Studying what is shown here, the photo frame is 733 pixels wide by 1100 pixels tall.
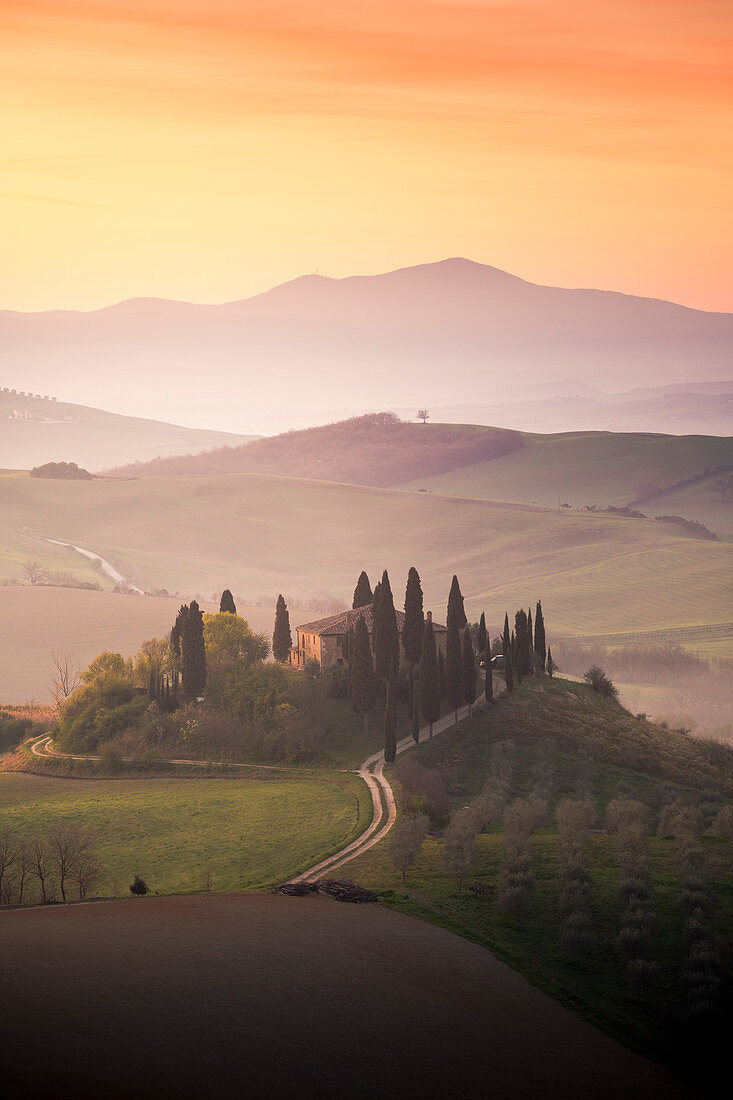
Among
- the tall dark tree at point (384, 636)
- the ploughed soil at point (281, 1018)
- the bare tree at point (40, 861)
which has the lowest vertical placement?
the ploughed soil at point (281, 1018)

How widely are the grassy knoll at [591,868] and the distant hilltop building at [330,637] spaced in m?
11.6

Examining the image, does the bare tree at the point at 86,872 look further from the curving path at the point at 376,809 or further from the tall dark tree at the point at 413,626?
the tall dark tree at the point at 413,626

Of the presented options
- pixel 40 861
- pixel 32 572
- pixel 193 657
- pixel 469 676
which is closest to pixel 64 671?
pixel 193 657

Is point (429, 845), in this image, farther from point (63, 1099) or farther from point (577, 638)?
point (577, 638)

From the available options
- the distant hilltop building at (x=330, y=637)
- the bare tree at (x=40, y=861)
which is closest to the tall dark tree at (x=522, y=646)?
the distant hilltop building at (x=330, y=637)

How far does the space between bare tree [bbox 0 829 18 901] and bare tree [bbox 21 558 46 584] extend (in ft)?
431

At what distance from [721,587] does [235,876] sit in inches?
6277

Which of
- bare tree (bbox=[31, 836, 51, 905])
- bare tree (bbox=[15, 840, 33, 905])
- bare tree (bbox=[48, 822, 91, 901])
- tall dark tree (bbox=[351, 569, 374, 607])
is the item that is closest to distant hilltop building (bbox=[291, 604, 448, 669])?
tall dark tree (bbox=[351, 569, 374, 607])

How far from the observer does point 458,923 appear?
40.3 meters

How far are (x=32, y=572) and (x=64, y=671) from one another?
72110 mm

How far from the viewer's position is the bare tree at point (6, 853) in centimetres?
4523

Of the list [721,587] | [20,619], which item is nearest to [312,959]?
[20,619]

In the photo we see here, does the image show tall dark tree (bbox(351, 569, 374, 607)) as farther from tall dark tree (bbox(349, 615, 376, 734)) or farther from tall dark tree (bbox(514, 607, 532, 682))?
tall dark tree (bbox(349, 615, 376, 734))

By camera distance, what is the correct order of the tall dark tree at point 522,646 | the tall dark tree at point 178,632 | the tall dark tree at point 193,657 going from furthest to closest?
the tall dark tree at point 522,646 < the tall dark tree at point 178,632 < the tall dark tree at point 193,657
